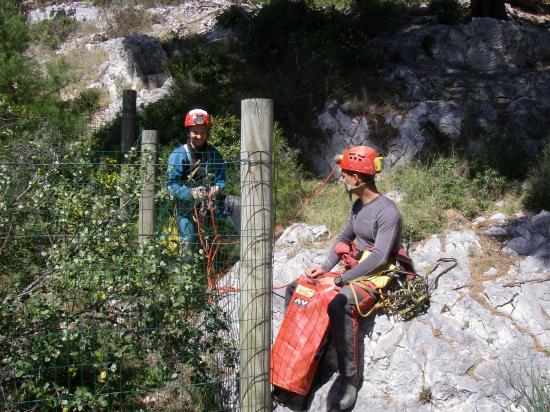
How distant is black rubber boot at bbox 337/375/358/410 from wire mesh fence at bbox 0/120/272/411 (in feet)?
2.32

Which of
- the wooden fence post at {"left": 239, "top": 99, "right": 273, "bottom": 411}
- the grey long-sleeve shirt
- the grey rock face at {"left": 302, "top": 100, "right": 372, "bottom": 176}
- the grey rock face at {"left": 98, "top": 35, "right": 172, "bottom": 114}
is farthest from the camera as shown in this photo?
the grey rock face at {"left": 98, "top": 35, "right": 172, "bottom": 114}

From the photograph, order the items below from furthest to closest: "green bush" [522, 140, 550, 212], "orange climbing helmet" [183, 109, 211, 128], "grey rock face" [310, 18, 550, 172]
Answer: "grey rock face" [310, 18, 550, 172]
"green bush" [522, 140, 550, 212]
"orange climbing helmet" [183, 109, 211, 128]

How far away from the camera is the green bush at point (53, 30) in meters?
16.3

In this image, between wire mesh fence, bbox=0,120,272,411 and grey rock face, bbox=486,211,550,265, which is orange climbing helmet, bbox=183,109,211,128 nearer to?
wire mesh fence, bbox=0,120,272,411

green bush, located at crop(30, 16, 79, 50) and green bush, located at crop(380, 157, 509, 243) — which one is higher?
green bush, located at crop(380, 157, 509, 243)

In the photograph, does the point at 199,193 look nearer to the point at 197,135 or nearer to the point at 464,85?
the point at 197,135

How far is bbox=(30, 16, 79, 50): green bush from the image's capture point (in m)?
16.3

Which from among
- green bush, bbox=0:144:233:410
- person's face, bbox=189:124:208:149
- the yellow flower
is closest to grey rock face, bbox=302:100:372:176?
person's face, bbox=189:124:208:149

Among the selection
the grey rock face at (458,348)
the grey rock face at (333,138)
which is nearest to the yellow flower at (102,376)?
the grey rock face at (458,348)

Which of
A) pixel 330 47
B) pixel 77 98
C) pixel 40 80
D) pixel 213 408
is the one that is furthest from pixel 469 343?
pixel 77 98

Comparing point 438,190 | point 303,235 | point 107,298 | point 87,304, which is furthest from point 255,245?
point 438,190

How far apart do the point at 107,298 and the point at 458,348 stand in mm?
2413

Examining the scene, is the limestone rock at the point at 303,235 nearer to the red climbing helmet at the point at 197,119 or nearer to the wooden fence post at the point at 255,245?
the red climbing helmet at the point at 197,119

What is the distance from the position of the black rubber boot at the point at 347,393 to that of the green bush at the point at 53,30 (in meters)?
14.3
